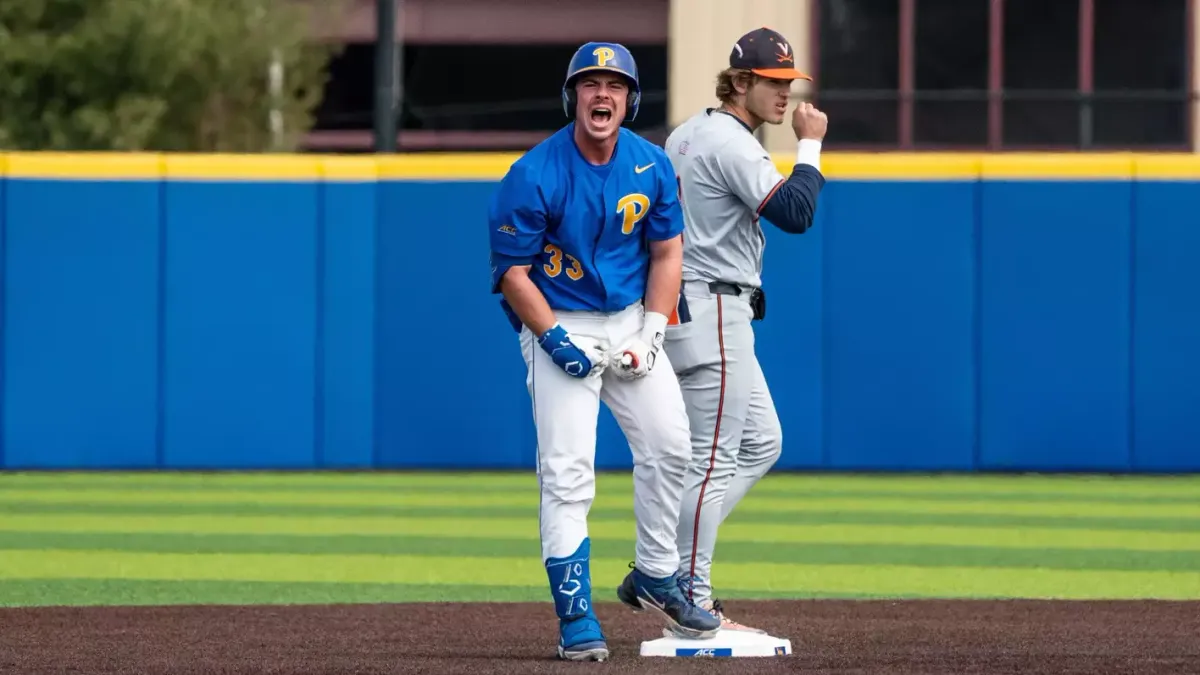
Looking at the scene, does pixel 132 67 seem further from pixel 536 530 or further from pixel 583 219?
pixel 583 219

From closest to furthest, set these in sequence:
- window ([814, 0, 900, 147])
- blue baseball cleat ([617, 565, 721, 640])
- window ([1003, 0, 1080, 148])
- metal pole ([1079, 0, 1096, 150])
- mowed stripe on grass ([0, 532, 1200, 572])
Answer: blue baseball cleat ([617, 565, 721, 640]) → mowed stripe on grass ([0, 532, 1200, 572]) → window ([814, 0, 900, 147]) → metal pole ([1079, 0, 1096, 150]) → window ([1003, 0, 1080, 148])

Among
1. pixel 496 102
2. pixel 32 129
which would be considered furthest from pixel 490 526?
pixel 496 102

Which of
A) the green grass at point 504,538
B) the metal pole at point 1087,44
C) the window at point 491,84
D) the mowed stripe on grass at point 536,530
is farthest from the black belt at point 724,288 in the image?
the window at point 491,84

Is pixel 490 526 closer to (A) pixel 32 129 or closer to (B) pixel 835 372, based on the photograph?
(B) pixel 835 372

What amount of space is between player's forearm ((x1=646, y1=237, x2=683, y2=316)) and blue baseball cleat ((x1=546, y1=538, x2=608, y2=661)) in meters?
0.73

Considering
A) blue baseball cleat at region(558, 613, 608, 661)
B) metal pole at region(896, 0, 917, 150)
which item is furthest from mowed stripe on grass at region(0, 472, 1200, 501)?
metal pole at region(896, 0, 917, 150)

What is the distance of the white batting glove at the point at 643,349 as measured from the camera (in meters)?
6.26

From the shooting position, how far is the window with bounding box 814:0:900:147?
71.4 feet

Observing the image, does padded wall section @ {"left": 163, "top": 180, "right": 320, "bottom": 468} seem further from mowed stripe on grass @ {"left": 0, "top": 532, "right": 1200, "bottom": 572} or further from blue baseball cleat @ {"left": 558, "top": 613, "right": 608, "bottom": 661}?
blue baseball cleat @ {"left": 558, "top": 613, "right": 608, "bottom": 661}

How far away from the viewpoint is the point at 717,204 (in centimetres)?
688

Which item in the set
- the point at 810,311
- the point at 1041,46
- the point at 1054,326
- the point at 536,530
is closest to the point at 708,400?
the point at 536,530

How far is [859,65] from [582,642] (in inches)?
648

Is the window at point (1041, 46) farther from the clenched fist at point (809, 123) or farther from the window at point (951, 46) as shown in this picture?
the clenched fist at point (809, 123)

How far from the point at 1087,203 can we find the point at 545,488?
28.7 feet
